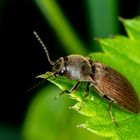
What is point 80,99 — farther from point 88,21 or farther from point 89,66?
point 88,21

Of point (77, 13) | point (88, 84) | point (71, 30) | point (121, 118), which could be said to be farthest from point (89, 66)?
point (77, 13)

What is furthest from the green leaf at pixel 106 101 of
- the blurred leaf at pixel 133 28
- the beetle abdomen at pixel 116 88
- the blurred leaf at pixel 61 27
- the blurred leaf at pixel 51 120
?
the blurred leaf at pixel 61 27

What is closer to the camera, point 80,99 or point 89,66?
point 80,99

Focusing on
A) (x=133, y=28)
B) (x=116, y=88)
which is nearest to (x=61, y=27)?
(x=133, y=28)

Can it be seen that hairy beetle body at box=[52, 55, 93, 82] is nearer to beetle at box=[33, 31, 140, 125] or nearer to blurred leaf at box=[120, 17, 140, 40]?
beetle at box=[33, 31, 140, 125]

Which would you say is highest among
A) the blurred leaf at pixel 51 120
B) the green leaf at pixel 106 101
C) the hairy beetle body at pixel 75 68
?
the hairy beetle body at pixel 75 68

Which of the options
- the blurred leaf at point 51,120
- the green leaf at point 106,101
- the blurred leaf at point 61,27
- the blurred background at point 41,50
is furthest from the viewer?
the blurred leaf at point 61,27

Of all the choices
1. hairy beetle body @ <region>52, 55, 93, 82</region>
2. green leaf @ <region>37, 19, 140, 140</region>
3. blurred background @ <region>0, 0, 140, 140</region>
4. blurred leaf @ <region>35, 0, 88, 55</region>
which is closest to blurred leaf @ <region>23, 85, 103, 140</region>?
blurred background @ <region>0, 0, 140, 140</region>

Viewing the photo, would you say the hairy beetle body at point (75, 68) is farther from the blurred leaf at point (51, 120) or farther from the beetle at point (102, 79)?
the blurred leaf at point (51, 120)
